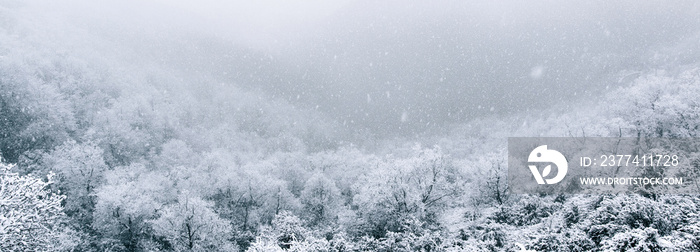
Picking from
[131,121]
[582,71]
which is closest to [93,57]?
[131,121]

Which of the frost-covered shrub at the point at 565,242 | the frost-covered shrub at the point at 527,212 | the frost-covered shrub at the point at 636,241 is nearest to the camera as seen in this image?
the frost-covered shrub at the point at 636,241

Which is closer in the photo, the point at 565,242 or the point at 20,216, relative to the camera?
the point at 565,242

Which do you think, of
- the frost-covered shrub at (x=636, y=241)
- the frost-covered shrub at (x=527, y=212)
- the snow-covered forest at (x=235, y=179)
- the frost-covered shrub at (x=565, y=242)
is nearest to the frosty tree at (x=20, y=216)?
the snow-covered forest at (x=235, y=179)

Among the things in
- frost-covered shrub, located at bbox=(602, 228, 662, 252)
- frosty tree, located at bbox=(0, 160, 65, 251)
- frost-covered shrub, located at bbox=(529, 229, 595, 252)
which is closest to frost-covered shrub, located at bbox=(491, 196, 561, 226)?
frost-covered shrub, located at bbox=(529, 229, 595, 252)

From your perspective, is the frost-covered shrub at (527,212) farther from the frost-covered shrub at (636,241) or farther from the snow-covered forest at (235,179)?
the frost-covered shrub at (636,241)

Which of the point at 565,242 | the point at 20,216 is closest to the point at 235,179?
the point at 20,216

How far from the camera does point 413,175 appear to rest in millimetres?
35875

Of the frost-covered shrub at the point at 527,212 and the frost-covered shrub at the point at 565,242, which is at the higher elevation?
the frost-covered shrub at the point at 565,242

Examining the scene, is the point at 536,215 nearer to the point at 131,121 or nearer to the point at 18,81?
the point at 18,81

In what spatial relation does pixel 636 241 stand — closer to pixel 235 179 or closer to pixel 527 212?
pixel 527 212

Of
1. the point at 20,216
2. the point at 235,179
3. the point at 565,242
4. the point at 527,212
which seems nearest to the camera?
the point at 565,242

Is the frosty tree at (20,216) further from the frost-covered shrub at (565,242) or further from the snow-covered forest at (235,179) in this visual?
the frost-covered shrub at (565,242)

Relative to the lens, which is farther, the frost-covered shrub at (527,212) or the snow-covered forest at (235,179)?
the frost-covered shrub at (527,212)

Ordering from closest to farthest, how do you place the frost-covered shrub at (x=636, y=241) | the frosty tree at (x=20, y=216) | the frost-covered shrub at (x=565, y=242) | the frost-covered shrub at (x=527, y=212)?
1. the frost-covered shrub at (x=636, y=241)
2. the frost-covered shrub at (x=565, y=242)
3. the frosty tree at (x=20, y=216)
4. the frost-covered shrub at (x=527, y=212)
